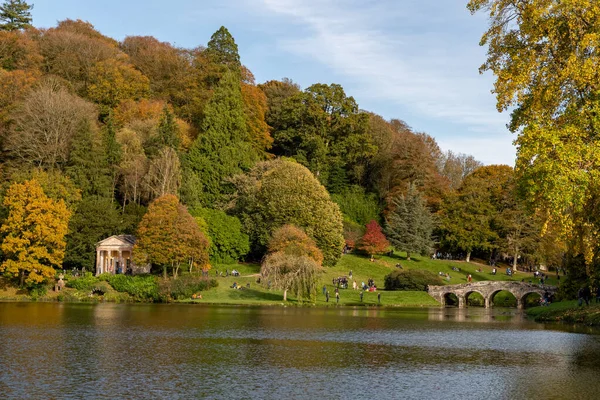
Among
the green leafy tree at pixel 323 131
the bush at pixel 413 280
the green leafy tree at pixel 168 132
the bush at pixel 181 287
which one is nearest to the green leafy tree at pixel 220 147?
the green leafy tree at pixel 168 132

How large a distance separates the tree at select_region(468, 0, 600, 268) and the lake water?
300 inches

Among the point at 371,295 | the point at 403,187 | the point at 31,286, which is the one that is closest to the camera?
the point at 31,286

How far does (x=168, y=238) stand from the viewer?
73.5m

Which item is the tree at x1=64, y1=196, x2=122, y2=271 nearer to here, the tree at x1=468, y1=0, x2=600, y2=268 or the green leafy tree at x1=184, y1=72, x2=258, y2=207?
the green leafy tree at x1=184, y1=72, x2=258, y2=207

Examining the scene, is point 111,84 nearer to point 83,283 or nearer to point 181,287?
A: point 83,283

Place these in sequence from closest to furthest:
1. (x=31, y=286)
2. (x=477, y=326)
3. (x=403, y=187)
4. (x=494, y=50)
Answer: (x=494, y=50) < (x=477, y=326) < (x=31, y=286) < (x=403, y=187)

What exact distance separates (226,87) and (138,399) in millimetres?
82692

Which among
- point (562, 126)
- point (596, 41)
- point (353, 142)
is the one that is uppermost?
point (353, 142)

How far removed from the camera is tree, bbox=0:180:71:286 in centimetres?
7044

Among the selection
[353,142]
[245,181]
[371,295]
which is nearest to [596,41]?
[371,295]

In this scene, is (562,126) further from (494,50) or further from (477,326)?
(477,326)

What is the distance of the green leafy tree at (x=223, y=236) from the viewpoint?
88.1 meters

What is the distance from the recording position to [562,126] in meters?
33.6

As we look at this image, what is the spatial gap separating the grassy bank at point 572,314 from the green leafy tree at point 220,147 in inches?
1979
